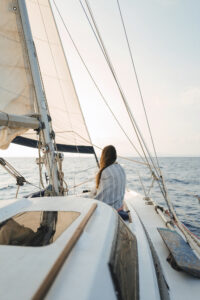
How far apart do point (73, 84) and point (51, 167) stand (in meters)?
2.49

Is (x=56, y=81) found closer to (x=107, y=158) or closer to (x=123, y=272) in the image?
(x=107, y=158)

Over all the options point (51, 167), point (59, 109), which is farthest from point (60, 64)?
point (51, 167)

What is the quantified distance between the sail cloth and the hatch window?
5.45ft

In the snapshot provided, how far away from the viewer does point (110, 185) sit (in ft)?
6.79

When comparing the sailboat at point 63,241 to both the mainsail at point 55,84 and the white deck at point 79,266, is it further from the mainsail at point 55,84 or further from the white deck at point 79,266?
the mainsail at point 55,84

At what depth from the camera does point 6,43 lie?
273 centimetres

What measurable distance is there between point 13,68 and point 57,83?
52.8 inches

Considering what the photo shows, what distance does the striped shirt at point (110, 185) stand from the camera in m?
2.07

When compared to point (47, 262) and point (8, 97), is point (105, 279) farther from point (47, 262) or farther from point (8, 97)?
point (8, 97)

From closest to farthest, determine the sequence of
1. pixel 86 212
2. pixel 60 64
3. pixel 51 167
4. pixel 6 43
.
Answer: pixel 86 212 < pixel 51 167 < pixel 6 43 < pixel 60 64

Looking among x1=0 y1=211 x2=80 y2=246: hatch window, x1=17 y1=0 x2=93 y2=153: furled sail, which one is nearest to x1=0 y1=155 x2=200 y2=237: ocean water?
x1=17 y1=0 x2=93 y2=153: furled sail

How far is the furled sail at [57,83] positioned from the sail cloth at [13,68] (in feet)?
3.13

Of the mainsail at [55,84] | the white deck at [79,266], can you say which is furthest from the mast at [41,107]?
the mainsail at [55,84]

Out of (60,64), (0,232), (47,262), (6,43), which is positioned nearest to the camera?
(47,262)
